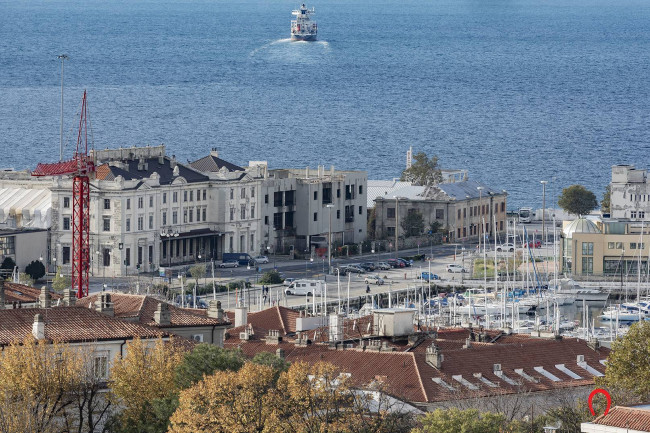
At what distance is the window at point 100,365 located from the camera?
4928 cm

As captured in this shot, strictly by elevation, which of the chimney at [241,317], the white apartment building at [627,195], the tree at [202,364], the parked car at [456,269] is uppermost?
the white apartment building at [627,195]

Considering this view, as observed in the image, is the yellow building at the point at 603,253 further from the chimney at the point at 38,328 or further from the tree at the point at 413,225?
the chimney at the point at 38,328

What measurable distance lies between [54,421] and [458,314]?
49658mm

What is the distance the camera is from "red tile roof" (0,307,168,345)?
4988cm

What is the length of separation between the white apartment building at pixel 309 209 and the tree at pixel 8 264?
19.6 meters

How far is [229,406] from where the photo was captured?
146ft

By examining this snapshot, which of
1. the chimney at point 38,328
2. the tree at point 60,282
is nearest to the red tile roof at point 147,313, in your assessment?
the chimney at point 38,328

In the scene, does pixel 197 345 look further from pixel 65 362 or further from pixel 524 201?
pixel 524 201

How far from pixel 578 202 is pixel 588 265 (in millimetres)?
23606

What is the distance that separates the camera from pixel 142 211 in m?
108

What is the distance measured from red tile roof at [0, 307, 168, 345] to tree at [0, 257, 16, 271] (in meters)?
46.8

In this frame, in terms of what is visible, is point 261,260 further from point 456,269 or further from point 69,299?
point 69,299

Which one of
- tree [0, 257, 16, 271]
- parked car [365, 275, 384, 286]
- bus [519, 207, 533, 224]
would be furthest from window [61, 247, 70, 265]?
bus [519, 207, 533, 224]

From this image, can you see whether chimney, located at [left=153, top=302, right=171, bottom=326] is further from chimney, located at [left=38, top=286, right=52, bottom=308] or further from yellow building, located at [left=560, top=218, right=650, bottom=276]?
yellow building, located at [left=560, top=218, right=650, bottom=276]
